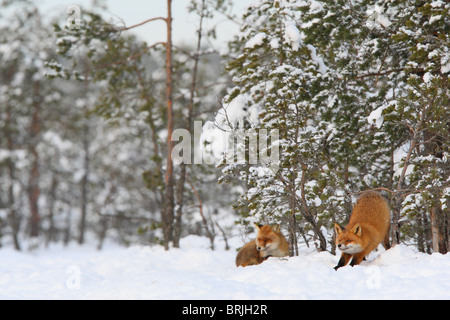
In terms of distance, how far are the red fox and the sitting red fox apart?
1.54 m

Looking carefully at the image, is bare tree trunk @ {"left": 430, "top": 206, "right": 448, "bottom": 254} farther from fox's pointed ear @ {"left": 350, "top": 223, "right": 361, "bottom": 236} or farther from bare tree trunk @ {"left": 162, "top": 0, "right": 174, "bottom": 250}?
bare tree trunk @ {"left": 162, "top": 0, "right": 174, "bottom": 250}

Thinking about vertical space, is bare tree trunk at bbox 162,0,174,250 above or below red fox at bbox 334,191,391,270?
above

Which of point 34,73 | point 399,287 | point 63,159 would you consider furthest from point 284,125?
point 63,159

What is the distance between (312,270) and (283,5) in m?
5.89

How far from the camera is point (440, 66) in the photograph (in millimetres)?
8305

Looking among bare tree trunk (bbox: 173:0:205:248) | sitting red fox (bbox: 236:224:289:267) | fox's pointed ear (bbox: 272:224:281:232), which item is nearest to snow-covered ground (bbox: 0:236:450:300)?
sitting red fox (bbox: 236:224:289:267)

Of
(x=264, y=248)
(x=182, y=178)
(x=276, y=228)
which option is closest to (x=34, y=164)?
(x=182, y=178)

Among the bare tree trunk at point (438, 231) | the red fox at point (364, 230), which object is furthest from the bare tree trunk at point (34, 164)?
Result: the bare tree trunk at point (438, 231)

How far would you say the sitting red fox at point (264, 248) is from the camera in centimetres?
880

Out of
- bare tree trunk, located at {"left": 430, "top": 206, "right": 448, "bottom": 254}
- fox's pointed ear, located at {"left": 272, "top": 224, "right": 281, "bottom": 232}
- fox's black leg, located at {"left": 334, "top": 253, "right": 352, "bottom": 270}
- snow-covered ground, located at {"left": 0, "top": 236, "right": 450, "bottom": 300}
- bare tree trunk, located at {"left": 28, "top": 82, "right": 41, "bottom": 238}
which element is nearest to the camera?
snow-covered ground, located at {"left": 0, "top": 236, "right": 450, "bottom": 300}

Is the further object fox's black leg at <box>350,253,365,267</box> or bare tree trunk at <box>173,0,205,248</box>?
bare tree trunk at <box>173,0,205,248</box>

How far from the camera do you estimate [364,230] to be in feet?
24.6

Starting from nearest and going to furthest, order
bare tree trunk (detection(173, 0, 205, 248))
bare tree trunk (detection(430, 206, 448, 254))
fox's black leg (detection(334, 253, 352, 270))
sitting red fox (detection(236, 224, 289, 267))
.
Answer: fox's black leg (detection(334, 253, 352, 270)) < bare tree trunk (detection(430, 206, 448, 254)) < sitting red fox (detection(236, 224, 289, 267)) < bare tree trunk (detection(173, 0, 205, 248))

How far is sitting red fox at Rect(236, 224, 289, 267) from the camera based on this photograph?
880 centimetres
